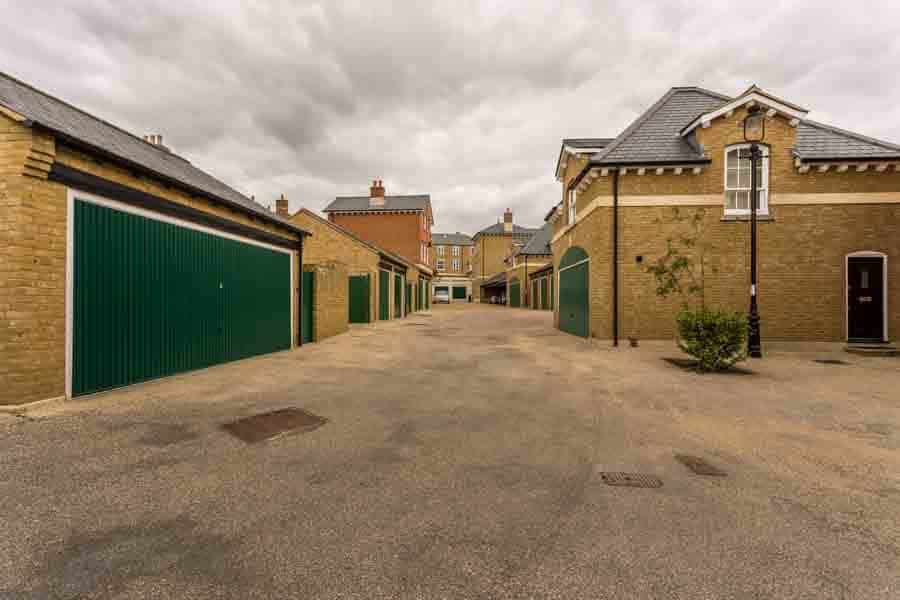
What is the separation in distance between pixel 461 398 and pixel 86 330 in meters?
6.00

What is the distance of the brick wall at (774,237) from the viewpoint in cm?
1135

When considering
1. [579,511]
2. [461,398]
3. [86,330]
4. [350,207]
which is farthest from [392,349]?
[350,207]

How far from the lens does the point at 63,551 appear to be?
7.58 ft

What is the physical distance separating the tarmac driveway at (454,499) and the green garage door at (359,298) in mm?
14654

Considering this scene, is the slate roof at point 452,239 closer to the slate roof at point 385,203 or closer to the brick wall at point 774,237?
the slate roof at point 385,203

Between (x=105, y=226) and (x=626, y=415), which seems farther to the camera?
(x=105, y=226)

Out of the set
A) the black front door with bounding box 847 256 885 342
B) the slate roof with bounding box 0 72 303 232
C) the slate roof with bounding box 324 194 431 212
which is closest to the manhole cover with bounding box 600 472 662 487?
the slate roof with bounding box 0 72 303 232

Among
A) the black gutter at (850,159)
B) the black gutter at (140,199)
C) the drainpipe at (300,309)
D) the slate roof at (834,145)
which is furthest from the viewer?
the drainpipe at (300,309)

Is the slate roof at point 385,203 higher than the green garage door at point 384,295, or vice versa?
the slate roof at point 385,203

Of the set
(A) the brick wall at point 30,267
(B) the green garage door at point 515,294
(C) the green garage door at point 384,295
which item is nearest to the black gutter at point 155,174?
(A) the brick wall at point 30,267

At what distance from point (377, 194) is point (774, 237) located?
116ft

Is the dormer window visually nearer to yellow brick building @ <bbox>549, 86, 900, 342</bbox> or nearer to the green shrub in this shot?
yellow brick building @ <bbox>549, 86, 900, 342</bbox>

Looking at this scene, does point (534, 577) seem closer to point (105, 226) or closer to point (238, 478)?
point (238, 478)

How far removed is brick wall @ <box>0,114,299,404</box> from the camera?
495cm
